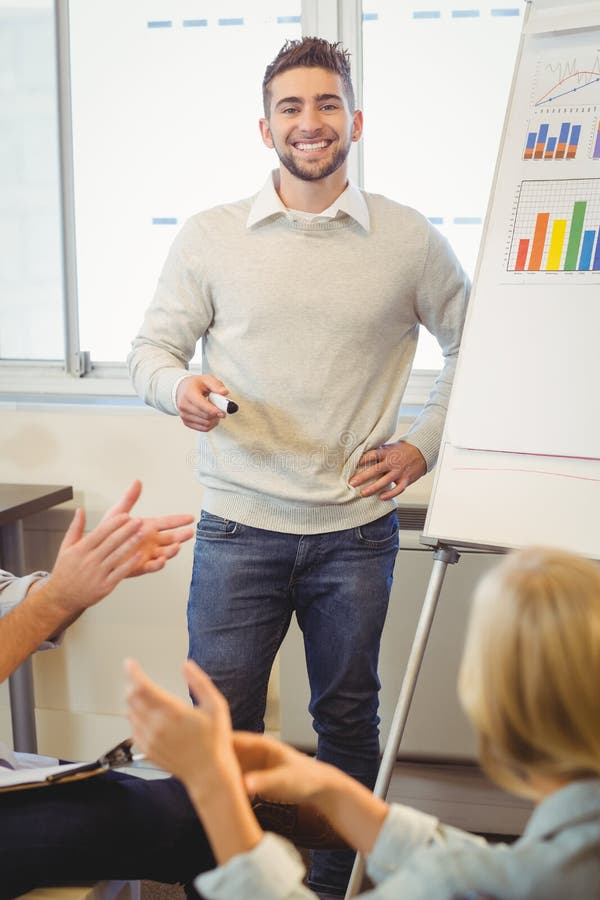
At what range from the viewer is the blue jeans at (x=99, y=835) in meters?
1.17

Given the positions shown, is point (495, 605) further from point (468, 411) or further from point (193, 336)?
point (193, 336)

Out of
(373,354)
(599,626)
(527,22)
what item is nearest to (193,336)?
(373,354)

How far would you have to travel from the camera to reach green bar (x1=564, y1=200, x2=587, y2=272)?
166 centimetres

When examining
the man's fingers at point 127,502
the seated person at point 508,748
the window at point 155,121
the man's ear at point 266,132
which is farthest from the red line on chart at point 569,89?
the seated person at point 508,748

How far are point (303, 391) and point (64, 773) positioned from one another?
2.67 feet

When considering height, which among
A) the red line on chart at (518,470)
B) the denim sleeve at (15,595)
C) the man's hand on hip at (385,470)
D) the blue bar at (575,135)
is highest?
the blue bar at (575,135)

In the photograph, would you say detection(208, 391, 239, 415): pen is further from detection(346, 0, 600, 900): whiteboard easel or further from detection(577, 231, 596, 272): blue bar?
detection(577, 231, 596, 272): blue bar

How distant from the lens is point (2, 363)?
2750 mm

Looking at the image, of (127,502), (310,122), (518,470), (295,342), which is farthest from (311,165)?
(127,502)

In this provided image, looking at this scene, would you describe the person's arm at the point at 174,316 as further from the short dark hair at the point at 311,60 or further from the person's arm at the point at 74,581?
the person's arm at the point at 74,581

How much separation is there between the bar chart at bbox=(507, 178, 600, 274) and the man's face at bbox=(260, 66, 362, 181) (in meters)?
0.36

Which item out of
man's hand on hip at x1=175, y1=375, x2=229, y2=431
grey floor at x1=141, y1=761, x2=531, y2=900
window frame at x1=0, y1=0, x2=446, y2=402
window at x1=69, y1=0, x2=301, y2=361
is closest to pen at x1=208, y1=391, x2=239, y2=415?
man's hand on hip at x1=175, y1=375, x2=229, y2=431

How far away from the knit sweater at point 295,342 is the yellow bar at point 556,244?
0.23 m

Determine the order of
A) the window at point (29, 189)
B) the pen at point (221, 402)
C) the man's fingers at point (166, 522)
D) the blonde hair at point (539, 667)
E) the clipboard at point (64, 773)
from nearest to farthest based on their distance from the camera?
the blonde hair at point (539, 667) → the clipboard at point (64, 773) → the man's fingers at point (166, 522) → the pen at point (221, 402) → the window at point (29, 189)
